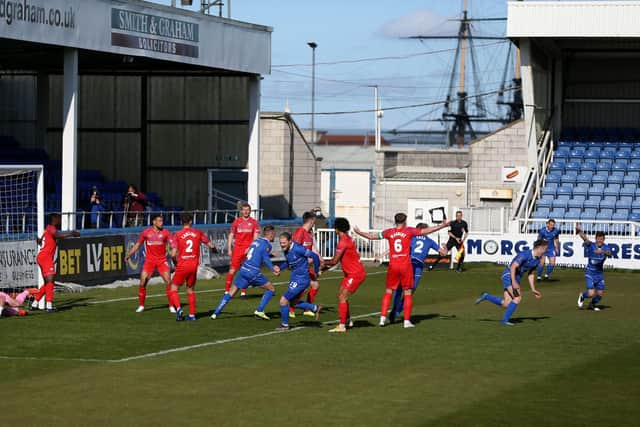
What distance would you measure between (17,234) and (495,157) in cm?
2781

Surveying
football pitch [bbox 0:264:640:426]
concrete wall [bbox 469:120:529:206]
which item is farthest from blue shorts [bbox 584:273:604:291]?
concrete wall [bbox 469:120:529:206]

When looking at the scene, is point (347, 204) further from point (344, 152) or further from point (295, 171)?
point (344, 152)

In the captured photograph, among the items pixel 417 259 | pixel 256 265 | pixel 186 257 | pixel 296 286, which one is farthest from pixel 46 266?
pixel 417 259

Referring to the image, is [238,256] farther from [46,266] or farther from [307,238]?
[46,266]

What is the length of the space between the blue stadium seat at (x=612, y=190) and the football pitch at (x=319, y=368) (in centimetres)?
2101

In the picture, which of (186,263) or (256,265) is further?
→ (186,263)

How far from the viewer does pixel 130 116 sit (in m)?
44.5

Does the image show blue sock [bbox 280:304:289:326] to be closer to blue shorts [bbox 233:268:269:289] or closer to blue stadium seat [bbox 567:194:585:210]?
blue shorts [bbox 233:268:269:289]

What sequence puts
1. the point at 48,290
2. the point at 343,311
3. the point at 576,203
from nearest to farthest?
the point at 343,311
the point at 48,290
the point at 576,203

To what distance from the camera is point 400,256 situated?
1933cm

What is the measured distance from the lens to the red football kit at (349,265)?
18688 millimetres

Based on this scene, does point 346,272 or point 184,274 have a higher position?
point 346,272

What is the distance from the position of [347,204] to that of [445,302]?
36.4m

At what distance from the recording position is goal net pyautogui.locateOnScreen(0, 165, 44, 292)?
24.3 meters
